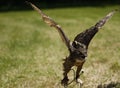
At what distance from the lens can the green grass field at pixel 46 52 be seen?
8086mm

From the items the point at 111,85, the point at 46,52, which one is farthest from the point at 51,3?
the point at 111,85

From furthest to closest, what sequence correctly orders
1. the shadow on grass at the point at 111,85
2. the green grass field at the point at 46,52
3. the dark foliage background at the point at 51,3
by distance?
the dark foliage background at the point at 51,3 → the green grass field at the point at 46,52 → the shadow on grass at the point at 111,85

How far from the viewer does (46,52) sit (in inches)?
445

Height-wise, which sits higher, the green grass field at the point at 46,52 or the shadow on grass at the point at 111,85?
the shadow on grass at the point at 111,85

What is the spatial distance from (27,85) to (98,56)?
3509mm

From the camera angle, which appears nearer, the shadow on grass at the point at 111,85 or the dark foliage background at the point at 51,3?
the shadow on grass at the point at 111,85

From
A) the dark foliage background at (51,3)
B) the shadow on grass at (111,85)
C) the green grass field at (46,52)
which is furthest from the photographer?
the dark foliage background at (51,3)

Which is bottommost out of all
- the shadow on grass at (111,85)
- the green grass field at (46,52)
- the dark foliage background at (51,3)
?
the dark foliage background at (51,3)

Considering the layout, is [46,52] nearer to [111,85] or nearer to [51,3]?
[111,85]

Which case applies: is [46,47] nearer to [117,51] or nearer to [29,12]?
[117,51]

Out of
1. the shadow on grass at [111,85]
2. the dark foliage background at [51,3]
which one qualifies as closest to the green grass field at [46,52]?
the shadow on grass at [111,85]

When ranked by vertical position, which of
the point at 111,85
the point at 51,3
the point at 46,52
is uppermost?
the point at 111,85

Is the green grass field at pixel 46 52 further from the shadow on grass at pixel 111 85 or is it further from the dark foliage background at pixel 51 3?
the dark foliage background at pixel 51 3

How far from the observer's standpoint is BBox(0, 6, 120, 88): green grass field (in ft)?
26.5
